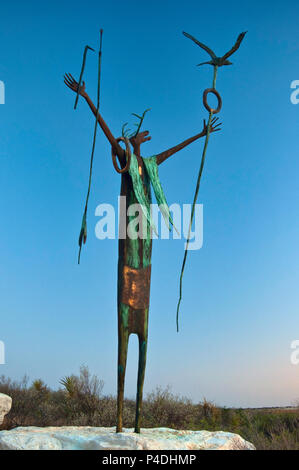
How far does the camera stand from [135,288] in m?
6.06

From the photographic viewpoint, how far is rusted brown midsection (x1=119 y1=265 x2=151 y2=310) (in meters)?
5.99

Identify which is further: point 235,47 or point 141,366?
point 235,47

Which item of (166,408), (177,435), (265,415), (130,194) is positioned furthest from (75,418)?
(130,194)

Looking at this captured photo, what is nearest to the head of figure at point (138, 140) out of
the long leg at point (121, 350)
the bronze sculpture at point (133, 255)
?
the bronze sculpture at point (133, 255)

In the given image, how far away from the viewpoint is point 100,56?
6.17m

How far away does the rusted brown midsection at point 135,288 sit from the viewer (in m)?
5.99

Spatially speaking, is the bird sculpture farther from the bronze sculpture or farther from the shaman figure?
the shaman figure

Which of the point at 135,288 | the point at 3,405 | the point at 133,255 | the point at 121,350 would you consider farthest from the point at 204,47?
the point at 3,405

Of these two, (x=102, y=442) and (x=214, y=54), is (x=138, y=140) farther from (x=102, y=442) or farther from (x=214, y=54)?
(x=102, y=442)

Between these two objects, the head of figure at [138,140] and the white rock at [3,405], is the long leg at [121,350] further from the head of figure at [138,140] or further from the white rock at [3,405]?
the white rock at [3,405]

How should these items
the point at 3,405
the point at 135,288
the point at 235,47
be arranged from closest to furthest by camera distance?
1. the point at 135,288
2. the point at 235,47
3. the point at 3,405

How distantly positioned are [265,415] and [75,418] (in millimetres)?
6017
